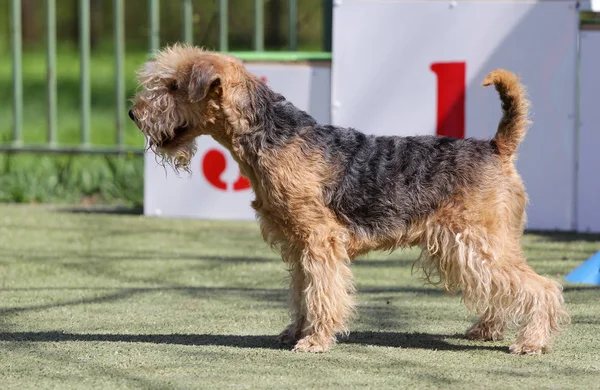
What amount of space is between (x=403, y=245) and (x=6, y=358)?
1950 mm

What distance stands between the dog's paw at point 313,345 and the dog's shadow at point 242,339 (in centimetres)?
17

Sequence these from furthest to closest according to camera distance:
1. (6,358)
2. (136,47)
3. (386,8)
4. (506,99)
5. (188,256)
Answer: (136,47), (386,8), (188,256), (506,99), (6,358)

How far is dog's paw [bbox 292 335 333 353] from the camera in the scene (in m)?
4.83

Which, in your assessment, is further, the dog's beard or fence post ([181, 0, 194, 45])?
fence post ([181, 0, 194, 45])

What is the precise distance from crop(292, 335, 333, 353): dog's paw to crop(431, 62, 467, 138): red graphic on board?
4.17 metres

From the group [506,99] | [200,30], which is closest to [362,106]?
[200,30]

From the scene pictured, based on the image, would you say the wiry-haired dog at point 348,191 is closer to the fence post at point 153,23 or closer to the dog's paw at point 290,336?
the dog's paw at point 290,336

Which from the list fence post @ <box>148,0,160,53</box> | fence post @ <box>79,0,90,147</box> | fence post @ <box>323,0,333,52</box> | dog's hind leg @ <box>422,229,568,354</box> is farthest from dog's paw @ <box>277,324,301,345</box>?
fence post @ <box>79,0,90,147</box>

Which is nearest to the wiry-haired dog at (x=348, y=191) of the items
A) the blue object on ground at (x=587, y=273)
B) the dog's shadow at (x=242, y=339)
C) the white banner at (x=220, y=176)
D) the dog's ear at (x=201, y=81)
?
the dog's ear at (x=201, y=81)

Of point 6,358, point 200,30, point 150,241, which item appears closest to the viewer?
point 6,358

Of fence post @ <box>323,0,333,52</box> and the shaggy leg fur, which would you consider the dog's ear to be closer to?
the shaggy leg fur

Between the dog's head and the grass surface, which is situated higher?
the dog's head

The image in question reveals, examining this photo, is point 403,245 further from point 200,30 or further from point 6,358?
point 200,30

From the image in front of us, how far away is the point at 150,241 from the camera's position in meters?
8.25
